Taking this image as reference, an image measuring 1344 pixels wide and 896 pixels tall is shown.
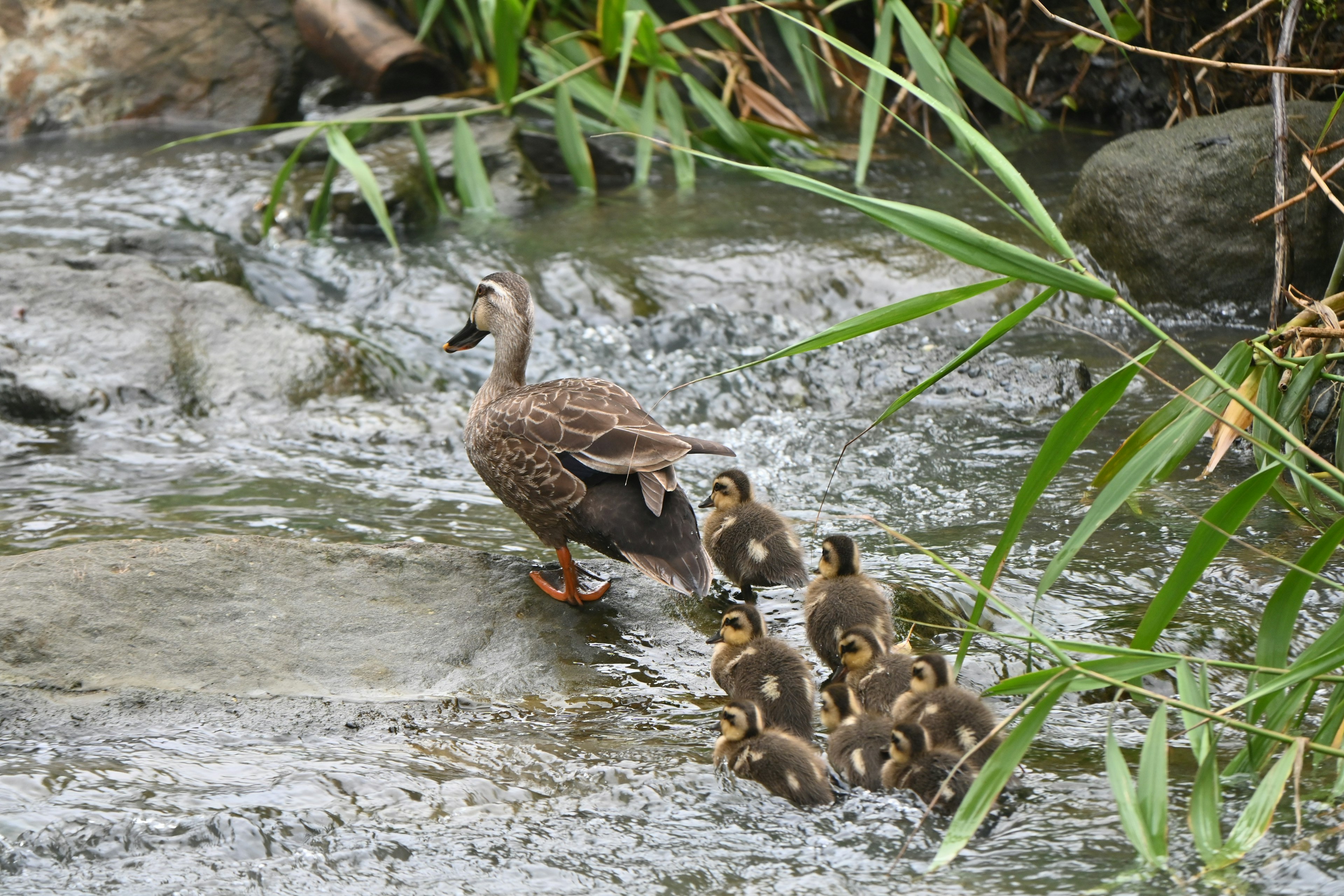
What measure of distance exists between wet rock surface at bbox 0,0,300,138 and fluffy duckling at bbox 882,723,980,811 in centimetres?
931

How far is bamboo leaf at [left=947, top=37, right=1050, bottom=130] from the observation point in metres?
8.55

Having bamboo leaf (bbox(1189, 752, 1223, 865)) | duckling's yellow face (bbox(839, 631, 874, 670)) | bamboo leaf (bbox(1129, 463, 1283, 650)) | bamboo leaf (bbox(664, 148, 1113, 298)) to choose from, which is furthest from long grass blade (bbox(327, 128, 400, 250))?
bamboo leaf (bbox(1189, 752, 1223, 865))

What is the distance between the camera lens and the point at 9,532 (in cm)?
496

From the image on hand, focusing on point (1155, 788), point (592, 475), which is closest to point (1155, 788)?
point (1155, 788)

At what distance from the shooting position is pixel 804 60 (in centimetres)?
986

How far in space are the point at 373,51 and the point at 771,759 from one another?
875 centimetres

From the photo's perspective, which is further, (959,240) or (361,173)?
(361,173)

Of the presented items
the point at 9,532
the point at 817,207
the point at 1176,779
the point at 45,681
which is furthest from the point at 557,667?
the point at 817,207

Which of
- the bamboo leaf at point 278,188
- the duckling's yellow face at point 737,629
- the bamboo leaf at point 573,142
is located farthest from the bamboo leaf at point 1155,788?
the bamboo leaf at point 573,142

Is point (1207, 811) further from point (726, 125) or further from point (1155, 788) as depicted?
point (726, 125)

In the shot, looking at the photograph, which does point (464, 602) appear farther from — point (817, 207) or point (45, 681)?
point (817, 207)

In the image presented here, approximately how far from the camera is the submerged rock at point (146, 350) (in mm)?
6305

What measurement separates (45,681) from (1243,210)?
625 cm

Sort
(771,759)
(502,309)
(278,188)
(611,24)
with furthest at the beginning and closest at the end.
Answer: (611,24) < (278,188) < (502,309) < (771,759)
